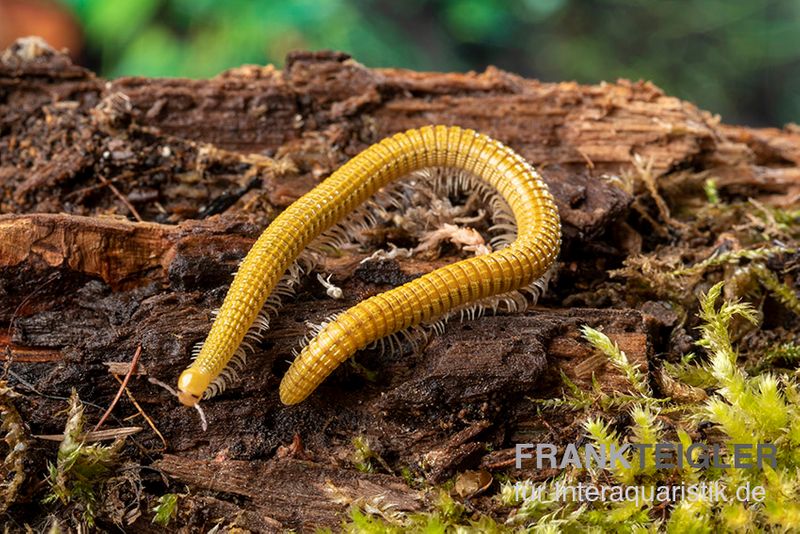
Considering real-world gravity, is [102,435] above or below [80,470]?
above

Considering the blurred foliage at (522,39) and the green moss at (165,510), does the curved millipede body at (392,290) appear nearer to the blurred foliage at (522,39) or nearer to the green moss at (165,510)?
the green moss at (165,510)

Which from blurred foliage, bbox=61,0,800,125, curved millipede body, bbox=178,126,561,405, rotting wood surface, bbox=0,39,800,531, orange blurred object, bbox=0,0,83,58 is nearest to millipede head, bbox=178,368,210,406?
curved millipede body, bbox=178,126,561,405

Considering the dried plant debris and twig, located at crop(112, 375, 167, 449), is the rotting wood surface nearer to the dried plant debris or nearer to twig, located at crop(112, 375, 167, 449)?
twig, located at crop(112, 375, 167, 449)

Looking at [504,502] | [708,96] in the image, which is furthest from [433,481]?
[708,96]

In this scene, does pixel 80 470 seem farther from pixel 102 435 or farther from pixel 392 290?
pixel 392 290

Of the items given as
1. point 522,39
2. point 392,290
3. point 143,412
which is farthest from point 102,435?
point 522,39

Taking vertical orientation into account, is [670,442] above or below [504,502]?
above

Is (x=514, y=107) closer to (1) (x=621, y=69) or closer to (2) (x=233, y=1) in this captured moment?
(1) (x=621, y=69)

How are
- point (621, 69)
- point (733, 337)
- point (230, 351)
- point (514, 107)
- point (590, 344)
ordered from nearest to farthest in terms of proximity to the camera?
point (230, 351)
point (590, 344)
point (733, 337)
point (514, 107)
point (621, 69)
